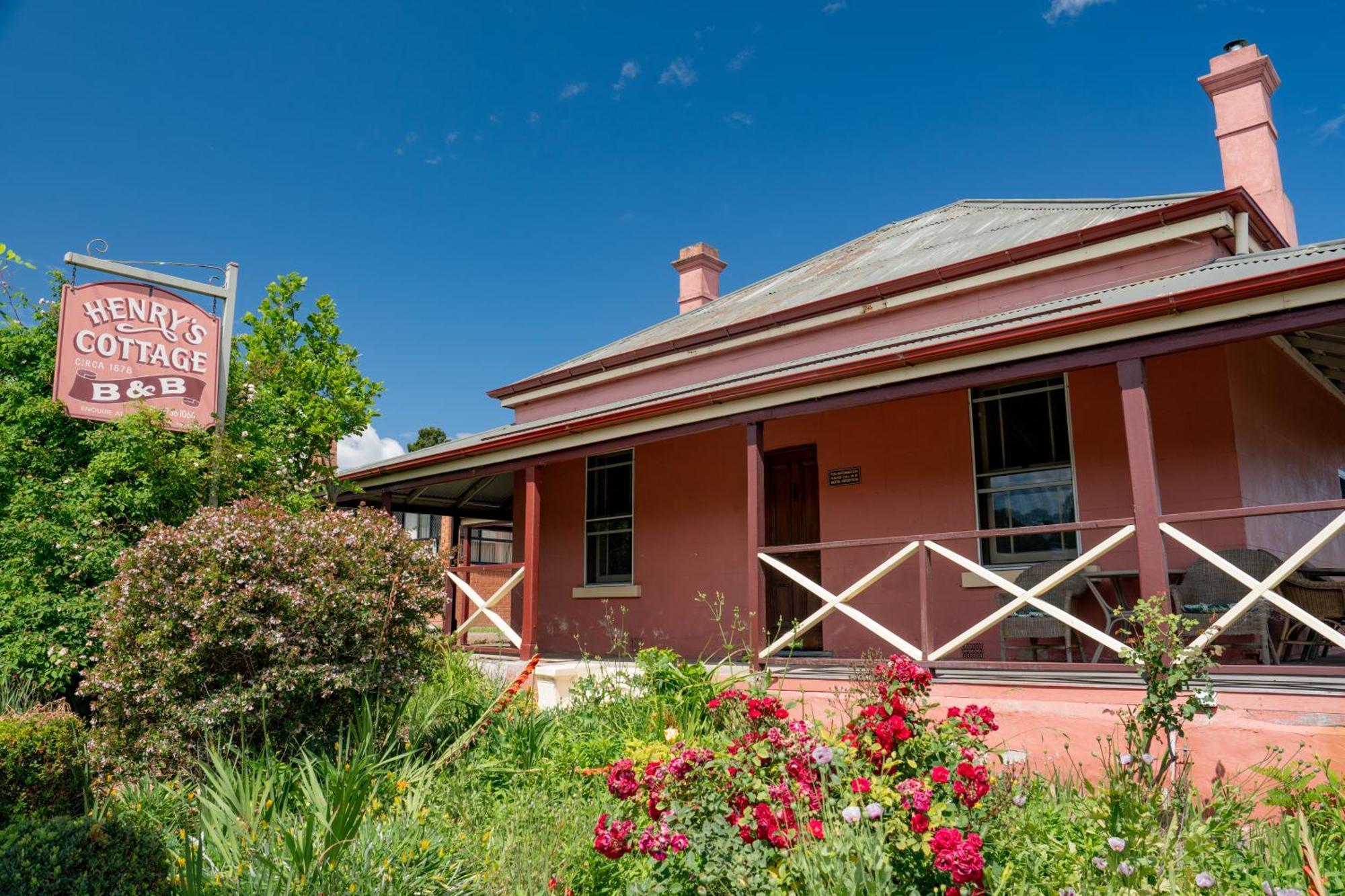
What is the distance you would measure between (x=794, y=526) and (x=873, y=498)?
1.11m

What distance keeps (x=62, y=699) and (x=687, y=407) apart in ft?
18.9

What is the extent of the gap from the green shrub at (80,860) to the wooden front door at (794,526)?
21.7ft

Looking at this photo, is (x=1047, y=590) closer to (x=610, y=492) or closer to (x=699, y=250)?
(x=610, y=492)

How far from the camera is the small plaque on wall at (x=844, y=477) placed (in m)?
8.87

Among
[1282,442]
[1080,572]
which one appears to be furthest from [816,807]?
[1282,442]

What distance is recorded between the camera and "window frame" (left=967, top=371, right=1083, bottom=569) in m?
7.45

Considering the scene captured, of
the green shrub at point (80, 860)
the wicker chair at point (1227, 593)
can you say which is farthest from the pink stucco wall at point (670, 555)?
the green shrub at point (80, 860)

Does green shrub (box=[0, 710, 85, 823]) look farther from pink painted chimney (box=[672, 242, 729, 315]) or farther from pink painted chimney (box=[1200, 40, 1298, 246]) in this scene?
pink painted chimney (box=[1200, 40, 1298, 246])

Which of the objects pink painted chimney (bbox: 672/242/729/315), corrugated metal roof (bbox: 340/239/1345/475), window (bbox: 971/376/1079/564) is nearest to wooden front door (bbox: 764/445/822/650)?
corrugated metal roof (bbox: 340/239/1345/475)

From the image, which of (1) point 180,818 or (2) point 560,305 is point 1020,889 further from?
(2) point 560,305

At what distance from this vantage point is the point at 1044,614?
646 centimetres

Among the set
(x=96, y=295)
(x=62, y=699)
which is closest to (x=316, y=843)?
(x=62, y=699)

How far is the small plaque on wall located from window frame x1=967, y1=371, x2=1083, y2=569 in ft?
4.00

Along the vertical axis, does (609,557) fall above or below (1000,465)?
below
